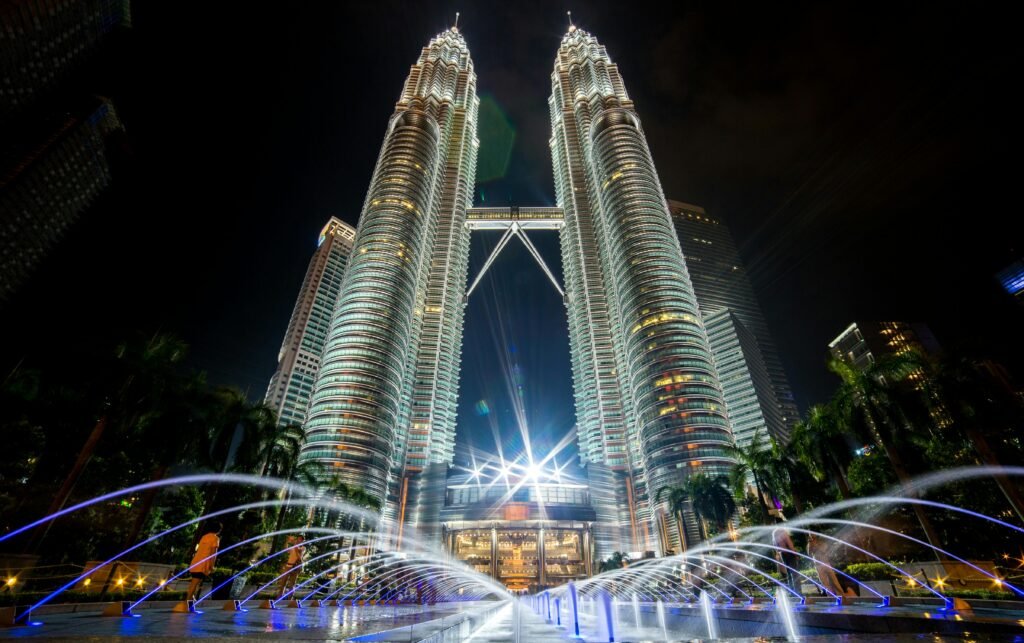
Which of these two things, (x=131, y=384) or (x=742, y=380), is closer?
(x=131, y=384)

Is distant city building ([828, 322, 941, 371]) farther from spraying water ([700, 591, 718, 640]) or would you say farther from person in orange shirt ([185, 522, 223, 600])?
person in orange shirt ([185, 522, 223, 600])

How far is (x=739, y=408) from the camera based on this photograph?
164500 millimetres

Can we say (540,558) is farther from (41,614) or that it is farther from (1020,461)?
(41,614)

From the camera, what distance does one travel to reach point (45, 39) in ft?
286

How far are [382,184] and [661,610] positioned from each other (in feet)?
499

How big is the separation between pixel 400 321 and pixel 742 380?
124 metres

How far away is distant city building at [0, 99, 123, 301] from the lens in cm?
9506

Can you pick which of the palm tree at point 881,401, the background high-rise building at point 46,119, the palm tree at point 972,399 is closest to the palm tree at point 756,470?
the palm tree at point 881,401

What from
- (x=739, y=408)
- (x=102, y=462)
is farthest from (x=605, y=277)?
(x=102, y=462)

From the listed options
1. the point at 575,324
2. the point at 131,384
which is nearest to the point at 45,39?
the point at 131,384

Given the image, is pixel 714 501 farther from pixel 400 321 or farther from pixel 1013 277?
pixel 400 321

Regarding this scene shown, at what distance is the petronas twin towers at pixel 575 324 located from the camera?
111 meters

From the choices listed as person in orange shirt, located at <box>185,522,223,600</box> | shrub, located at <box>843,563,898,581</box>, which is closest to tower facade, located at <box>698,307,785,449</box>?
shrub, located at <box>843,563,898,581</box>

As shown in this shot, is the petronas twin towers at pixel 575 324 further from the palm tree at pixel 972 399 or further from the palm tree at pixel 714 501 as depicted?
the palm tree at pixel 972 399
